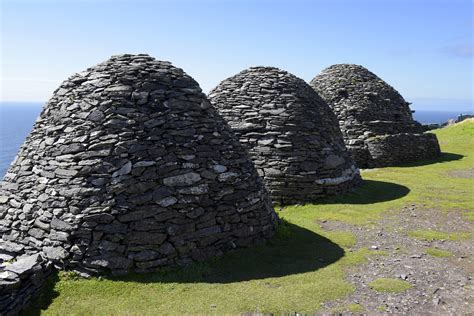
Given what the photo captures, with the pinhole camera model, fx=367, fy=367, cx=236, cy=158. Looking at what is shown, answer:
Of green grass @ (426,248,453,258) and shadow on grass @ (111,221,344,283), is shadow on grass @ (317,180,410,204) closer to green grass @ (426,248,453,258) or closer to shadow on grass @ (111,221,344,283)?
shadow on grass @ (111,221,344,283)

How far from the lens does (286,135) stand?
1358cm

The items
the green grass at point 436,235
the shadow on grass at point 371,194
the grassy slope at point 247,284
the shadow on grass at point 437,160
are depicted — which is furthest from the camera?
the shadow on grass at point 437,160

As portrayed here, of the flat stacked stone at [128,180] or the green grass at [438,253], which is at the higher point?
the flat stacked stone at [128,180]

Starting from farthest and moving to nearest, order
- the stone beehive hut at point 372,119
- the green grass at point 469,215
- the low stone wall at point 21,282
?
1. the stone beehive hut at point 372,119
2. the green grass at point 469,215
3. the low stone wall at point 21,282

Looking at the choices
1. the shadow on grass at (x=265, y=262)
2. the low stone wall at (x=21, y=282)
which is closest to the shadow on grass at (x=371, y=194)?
the shadow on grass at (x=265, y=262)

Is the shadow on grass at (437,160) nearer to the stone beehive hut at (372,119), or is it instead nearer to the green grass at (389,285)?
the stone beehive hut at (372,119)

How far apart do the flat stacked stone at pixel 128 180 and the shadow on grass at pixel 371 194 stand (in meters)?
5.30

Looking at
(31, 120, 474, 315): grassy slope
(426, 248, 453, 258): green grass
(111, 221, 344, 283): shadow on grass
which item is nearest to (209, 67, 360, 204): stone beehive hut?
(31, 120, 474, 315): grassy slope

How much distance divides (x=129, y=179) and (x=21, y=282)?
2.61 meters

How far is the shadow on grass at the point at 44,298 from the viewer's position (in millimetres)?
6266

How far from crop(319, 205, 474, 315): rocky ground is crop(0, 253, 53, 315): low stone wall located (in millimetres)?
5103

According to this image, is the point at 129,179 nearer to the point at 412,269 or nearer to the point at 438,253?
the point at 412,269

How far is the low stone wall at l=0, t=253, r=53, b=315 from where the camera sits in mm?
5941

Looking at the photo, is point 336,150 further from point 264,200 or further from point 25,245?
point 25,245
